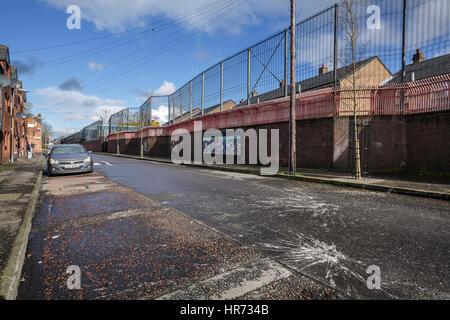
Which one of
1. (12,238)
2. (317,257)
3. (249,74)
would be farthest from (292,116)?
(12,238)

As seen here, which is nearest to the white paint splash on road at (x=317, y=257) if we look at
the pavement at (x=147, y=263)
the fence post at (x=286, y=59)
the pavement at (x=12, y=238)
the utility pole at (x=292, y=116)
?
the pavement at (x=147, y=263)

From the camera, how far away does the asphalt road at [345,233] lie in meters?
2.33

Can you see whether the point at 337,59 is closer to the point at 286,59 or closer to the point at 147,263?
the point at 286,59

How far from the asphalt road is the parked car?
649 cm

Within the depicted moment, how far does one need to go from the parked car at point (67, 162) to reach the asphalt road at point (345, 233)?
6.49 metres

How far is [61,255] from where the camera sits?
292 cm

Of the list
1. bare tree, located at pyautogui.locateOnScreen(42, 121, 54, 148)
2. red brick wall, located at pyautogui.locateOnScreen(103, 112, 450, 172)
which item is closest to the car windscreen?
red brick wall, located at pyautogui.locateOnScreen(103, 112, 450, 172)

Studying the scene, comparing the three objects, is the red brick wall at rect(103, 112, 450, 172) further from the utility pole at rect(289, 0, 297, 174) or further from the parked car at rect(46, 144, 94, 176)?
the parked car at rect(46, 144, 94, 176)

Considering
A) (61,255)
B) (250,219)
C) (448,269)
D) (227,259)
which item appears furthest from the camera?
(250,219)

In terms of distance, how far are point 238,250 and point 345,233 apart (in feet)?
5.71

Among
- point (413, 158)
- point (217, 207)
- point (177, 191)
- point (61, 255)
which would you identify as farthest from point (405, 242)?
point (413, 158)

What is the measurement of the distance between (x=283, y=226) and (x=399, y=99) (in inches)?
450

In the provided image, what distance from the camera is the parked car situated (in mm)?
11039

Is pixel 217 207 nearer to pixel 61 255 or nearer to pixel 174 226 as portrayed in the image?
pixel 174 226
